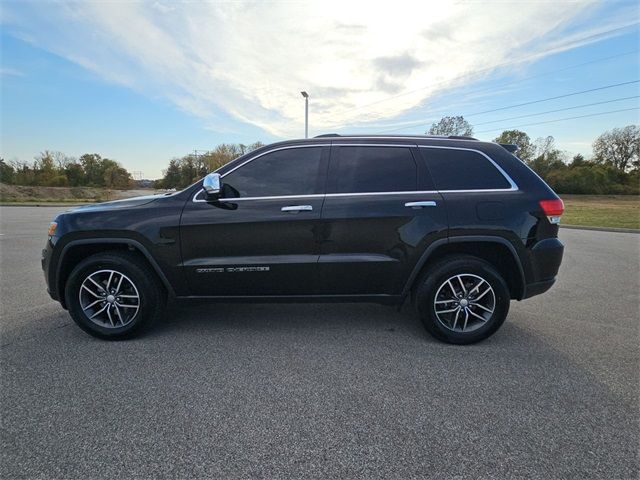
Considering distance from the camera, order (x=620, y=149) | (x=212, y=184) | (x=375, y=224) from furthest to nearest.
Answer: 1. (x=620, y=149)
2. (x=375, y=224)
3. (x=212, y=184)

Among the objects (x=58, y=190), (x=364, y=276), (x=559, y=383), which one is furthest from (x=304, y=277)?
(x=58, y=190)

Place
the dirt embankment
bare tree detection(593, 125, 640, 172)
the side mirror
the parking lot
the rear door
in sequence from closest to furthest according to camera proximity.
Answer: the parking lot
the side mirror
the rear door
the dirt embankment
bare tree detection(593, 125, 640, 172)

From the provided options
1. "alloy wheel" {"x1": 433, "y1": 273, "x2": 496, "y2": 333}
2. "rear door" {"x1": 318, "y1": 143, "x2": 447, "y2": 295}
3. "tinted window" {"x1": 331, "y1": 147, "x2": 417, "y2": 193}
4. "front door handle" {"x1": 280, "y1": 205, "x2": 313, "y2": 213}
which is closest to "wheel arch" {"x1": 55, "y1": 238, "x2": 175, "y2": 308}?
"front door handle" {"x1": 280, "y1": 205, "x2": 313, "y2": 213}

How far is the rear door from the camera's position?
3.25 meters

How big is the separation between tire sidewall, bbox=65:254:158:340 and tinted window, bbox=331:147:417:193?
2.05 meters

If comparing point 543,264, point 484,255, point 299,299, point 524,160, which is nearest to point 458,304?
point 484,255

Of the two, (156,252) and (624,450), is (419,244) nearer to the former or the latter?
(624,450)

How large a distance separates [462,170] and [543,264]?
1.16 m

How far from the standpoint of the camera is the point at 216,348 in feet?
10.5

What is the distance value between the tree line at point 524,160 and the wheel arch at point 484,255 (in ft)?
183

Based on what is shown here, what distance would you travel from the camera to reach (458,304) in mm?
3303

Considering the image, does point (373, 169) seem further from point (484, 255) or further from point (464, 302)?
point (464, 302)

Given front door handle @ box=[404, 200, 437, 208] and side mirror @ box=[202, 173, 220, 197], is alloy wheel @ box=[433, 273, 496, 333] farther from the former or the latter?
side mirror @ box=[202, 173, 220, 197]

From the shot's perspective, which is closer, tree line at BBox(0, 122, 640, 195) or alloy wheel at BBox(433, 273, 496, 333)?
alloy wheel at BBox(433, 273, 496, 333)
